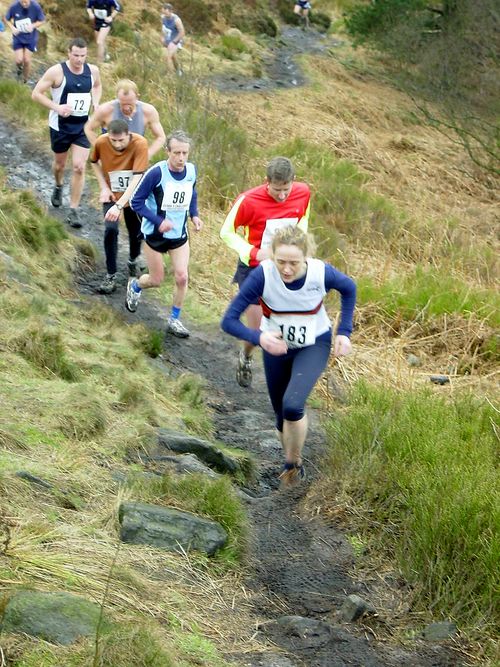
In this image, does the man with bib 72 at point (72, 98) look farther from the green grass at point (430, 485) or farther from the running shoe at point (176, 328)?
the green grass at point (430, 485)

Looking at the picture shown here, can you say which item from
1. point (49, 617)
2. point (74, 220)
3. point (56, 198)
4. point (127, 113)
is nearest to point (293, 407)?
point (49, 617)

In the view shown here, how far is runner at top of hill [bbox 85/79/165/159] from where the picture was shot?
30.1ft

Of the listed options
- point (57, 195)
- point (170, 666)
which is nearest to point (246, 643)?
point (170, 666)

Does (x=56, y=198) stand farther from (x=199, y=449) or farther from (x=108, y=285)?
(x=199, y=449)

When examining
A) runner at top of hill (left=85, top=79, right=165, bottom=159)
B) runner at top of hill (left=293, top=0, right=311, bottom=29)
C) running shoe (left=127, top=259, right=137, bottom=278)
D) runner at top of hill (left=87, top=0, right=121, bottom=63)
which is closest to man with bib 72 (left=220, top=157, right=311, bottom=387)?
runner at top of hill (left=85, top=79, right=165, bottom=159)

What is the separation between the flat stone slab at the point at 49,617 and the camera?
3.50 metres

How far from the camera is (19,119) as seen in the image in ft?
47.5

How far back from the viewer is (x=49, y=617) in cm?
357

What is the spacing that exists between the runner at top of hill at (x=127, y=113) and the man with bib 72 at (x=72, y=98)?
112 centimetres

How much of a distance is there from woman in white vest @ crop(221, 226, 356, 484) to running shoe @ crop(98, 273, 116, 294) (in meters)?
3.97

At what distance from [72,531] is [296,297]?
1.96 metres

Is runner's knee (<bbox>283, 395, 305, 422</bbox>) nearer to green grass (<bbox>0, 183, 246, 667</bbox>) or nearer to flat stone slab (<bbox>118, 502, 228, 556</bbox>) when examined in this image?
green grass (<bbox>0, 183, 246, 667</bbox>)

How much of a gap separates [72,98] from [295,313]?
5.88m

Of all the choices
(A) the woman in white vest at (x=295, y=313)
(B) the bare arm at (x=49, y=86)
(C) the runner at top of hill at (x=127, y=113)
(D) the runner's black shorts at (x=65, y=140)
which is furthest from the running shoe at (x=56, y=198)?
(A) the woman in white vest at (x=295, y=313)
